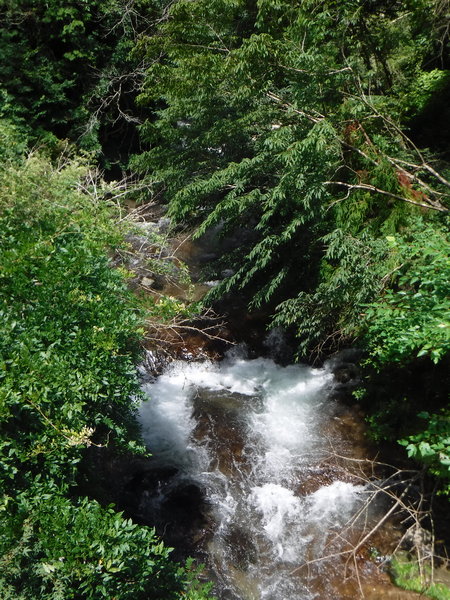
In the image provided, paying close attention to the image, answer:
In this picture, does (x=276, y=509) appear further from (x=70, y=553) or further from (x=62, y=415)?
(x=62, y=415)

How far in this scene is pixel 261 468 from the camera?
720cm

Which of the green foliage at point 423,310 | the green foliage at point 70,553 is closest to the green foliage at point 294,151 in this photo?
the green foliage at point 423,310

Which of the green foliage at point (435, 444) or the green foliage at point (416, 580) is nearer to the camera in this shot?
the green foliage at point (435, 444)

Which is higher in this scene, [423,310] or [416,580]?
[423,310]

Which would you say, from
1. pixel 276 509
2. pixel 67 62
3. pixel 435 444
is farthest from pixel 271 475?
pixel 67 62

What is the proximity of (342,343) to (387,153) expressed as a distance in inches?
132

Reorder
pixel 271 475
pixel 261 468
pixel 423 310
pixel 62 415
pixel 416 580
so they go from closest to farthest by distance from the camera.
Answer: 1. pixel 62 415
2. pixel 423 310
3. pixel 416 580
4. pixel 271 475
5. pixel 261 468

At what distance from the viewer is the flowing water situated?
5.98 meters

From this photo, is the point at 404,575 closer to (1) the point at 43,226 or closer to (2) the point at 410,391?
(2) the point at 410,391

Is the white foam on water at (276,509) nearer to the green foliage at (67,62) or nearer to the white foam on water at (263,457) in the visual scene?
the white foam on water at (263,457)

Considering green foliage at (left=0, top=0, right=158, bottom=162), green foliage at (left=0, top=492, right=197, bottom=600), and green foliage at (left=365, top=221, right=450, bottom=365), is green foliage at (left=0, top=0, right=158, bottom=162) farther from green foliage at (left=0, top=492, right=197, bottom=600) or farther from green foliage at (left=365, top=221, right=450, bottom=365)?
green foliage at (left=0, top=492, right=197, bottom=600)

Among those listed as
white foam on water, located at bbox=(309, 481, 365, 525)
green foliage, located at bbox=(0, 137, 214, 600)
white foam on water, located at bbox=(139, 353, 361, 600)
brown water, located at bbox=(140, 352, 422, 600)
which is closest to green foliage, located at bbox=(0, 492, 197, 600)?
green foliage, located at bbox=(0, 137, 214, 600)

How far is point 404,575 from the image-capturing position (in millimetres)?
5684

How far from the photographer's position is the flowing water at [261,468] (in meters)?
5.98
